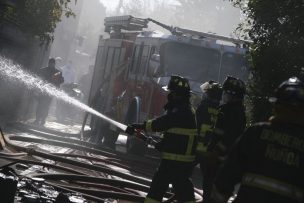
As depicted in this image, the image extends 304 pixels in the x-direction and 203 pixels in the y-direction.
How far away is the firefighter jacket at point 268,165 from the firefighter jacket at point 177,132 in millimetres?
2365

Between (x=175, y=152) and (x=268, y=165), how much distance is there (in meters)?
2.58

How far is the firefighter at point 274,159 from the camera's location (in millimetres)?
3650

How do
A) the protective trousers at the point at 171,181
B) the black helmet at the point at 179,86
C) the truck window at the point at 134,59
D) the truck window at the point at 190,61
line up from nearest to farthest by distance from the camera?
the protective trousers at the point at 171,181, the black helmet at the point at 179,86, the truck window at the point at 190,61, the truck window at the point at 134,59

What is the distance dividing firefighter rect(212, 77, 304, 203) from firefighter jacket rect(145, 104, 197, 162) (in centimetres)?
234

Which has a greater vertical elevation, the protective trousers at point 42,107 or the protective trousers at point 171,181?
the protective trousers at point 171,181

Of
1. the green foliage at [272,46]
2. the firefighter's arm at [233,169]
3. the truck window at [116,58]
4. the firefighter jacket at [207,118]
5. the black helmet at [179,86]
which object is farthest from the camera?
the truck window at [116,58]

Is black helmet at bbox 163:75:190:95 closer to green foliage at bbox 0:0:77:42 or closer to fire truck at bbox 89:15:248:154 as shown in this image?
fire truck at bbox 89:15:248:154

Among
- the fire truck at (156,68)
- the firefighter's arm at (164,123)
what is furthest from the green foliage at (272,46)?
the firefighter's arm at (164,123)

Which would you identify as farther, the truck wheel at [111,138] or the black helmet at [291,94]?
the truck wheel at [111,138]

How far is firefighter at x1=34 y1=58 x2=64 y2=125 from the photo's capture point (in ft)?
53.1

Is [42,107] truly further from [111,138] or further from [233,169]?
[233,169]

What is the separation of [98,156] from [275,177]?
306 inches

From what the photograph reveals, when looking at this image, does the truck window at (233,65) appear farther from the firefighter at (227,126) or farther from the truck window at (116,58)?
the firefighter at (227,126)

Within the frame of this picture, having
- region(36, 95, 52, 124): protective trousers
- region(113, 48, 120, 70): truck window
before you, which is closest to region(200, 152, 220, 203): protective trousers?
region(113, 48, 120, 70): truck window
